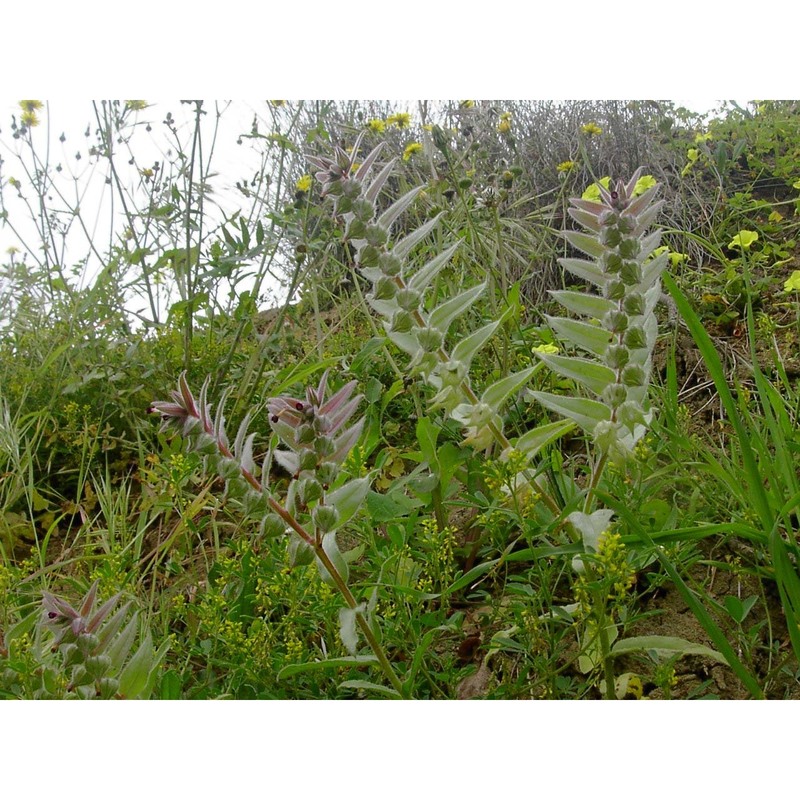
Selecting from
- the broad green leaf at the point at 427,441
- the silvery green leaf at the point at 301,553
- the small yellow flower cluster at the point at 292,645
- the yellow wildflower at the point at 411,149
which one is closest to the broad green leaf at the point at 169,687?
the small yellow flower cluster at the point at 292,645

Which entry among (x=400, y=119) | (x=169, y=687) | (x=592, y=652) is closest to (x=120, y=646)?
(x=169, y=687)

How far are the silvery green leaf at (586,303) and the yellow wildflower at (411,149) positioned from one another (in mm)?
595

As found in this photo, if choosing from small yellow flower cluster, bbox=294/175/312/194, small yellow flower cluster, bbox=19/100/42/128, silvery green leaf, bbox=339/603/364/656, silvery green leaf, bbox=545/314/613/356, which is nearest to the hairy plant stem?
silvery green leaf, bbox=339/603/364/656

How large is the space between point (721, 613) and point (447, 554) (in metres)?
0.30

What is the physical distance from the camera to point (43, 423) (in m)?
1.23

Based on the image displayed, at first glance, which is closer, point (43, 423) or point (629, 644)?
point (629, 644)

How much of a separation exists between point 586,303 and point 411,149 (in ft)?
2.06

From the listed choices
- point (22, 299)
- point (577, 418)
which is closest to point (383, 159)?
point (22, 299)

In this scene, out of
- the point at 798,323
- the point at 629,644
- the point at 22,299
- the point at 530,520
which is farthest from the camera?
the point at 22,299

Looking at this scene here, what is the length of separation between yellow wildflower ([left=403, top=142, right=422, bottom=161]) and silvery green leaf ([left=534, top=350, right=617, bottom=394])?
0.63 m

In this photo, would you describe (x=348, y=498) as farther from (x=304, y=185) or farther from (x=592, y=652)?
(x=304, y=185)

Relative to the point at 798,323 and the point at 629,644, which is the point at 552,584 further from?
the point at 798,323

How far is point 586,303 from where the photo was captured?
34.0 inches

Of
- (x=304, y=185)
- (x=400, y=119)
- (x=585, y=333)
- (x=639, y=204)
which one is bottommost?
(x=585, y=333)
